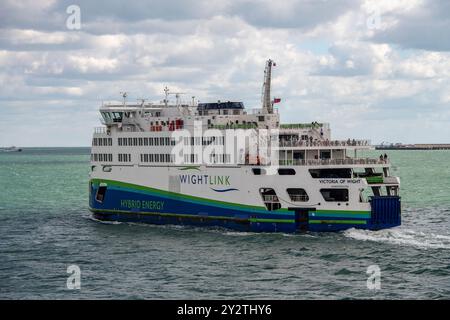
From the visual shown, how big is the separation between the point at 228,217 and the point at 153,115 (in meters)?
12.5

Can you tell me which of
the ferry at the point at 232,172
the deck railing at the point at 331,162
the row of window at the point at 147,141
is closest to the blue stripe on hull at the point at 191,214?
the ferry at the point at 232,172

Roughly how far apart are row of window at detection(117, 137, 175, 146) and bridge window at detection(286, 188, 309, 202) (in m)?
10.4

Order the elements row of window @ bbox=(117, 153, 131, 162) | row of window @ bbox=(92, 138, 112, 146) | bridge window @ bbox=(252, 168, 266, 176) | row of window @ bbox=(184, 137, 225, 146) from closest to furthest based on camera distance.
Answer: bridge window @ bbox=(252, 168, 266, 176) < row of window @ bbox=(184, 137, 225, 146) < row of window @ bbox=(117, 153, 131, 162) < row of window @ bbox=(92, 138, 112, 146)

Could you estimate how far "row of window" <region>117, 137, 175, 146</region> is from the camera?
58.5 metres

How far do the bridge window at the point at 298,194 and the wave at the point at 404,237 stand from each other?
338cm

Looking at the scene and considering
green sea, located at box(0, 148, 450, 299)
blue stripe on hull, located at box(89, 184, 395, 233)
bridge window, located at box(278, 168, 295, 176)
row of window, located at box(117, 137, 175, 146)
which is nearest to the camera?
green sea, located at box(0, 148, 450, 299)

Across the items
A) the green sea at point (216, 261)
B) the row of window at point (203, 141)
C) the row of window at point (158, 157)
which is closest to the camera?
the green sea at point (216, 261)

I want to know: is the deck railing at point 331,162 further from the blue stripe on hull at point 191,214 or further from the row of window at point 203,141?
the row of window at point 203,141

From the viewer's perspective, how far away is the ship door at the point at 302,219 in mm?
51862

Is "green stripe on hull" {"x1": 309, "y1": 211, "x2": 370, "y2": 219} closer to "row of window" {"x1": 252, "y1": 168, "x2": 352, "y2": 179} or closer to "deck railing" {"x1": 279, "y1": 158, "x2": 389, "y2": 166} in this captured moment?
"row of window" {"x1": 252, "y1": 168, "x2": 352, "y2": 179}

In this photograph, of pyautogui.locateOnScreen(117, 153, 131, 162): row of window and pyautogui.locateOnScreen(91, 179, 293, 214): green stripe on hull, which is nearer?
pyautogui.locateOnScreen(91, 179, 293, 214): green stripe on hull

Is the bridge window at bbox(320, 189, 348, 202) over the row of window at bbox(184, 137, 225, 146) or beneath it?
beneath

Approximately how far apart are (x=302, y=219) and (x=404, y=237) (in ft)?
21.1

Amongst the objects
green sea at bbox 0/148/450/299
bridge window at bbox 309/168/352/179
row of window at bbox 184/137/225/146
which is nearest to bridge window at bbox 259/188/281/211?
green sea at bbox 0/148/450/299
